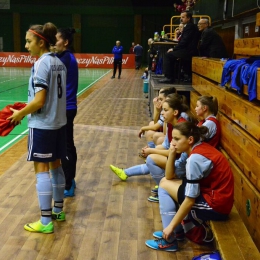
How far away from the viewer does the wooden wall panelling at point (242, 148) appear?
123 inches

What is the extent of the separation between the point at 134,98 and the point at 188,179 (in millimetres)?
9952

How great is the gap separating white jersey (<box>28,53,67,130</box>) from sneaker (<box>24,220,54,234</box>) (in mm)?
811

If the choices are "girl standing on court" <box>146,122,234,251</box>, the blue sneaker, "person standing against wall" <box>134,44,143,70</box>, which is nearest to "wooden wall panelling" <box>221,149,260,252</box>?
"girl standing on court" <box>146,122,234,251</box>

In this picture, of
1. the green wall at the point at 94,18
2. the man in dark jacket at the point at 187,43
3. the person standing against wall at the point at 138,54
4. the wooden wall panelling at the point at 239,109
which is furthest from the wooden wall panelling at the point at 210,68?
the green wall at the point at 94,18

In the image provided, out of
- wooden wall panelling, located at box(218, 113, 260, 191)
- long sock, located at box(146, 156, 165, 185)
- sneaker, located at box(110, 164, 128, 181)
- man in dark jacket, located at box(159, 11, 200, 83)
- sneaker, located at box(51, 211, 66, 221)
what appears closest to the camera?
wooden wall panelling, located at box(218, 113, 260, 191)

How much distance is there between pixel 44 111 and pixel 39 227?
0.96 meters

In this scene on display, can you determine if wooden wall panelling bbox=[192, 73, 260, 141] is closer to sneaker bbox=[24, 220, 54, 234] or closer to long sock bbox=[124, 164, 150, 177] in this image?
long sock bbox=[124, 164, 150, 177]

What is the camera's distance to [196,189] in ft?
9.89

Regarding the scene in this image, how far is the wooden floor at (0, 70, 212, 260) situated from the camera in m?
3.29

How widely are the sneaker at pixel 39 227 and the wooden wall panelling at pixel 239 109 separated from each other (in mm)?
1742

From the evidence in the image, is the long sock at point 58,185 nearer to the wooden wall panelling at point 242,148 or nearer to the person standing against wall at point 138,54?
the wooden wall panelling at point 242,148

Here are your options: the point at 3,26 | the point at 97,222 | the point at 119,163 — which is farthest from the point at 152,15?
the point at 97,222

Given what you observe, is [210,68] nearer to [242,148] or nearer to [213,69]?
[213,69]

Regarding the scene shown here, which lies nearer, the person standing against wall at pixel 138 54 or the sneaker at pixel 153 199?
the sneaker at pixel 153 199
